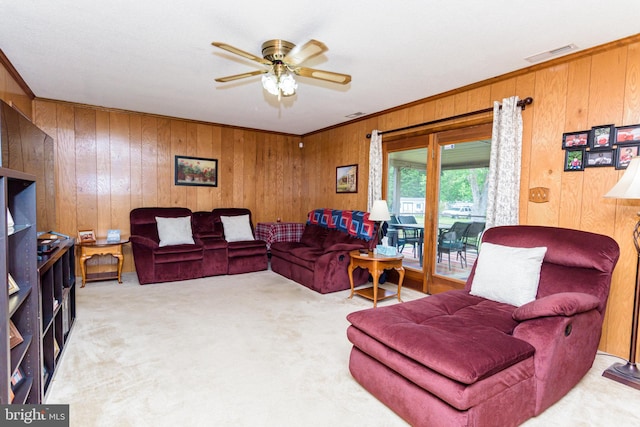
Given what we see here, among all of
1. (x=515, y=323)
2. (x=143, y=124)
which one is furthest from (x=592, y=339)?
(x=143, y=124)

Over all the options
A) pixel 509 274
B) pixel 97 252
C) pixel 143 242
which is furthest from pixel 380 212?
pixel 97 252

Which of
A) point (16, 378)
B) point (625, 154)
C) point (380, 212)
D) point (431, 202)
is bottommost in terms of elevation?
point (16, 378)

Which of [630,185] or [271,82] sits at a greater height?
[271,82]

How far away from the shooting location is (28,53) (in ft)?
9.74

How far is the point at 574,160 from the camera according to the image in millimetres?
2844

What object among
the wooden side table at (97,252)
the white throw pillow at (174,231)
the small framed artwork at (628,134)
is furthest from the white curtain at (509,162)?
the wooden side table at (97,252)

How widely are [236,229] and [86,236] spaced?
82.1 inches

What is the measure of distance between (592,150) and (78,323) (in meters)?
4.83

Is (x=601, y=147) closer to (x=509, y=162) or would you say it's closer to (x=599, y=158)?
(x=599, y=158)

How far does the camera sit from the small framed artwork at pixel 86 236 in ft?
15.1

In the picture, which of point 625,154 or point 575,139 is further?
point 575,139

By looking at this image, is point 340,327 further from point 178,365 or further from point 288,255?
point 288,255

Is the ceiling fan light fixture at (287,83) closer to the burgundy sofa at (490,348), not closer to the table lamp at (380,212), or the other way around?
the burgundy sofa at (490,348)

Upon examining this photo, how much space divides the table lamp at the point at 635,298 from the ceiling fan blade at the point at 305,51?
2189 millimetres
